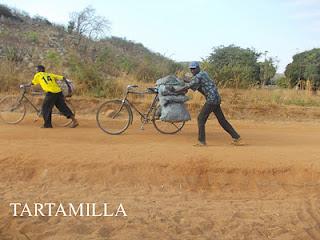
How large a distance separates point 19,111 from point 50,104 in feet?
4.55

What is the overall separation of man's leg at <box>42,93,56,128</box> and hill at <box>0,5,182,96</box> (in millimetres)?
3750

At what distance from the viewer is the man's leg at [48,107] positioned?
10273 millimetres

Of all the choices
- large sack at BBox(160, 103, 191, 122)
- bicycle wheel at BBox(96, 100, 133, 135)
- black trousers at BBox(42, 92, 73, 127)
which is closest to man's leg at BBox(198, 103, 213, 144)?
large sack at BBox(160, 103, 191, 122)

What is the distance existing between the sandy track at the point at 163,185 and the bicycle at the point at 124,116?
1.38 feet

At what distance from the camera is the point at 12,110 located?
11.3m

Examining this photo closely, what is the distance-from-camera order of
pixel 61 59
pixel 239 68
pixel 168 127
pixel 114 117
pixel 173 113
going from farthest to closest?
1. pixel 61 59
2. pixel 239 68
3. pixel 168 127
4. pixel 114 117
5. pixel 173 113

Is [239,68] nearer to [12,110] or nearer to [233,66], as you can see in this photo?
[233,66]

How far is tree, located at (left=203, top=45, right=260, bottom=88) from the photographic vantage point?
16344mm

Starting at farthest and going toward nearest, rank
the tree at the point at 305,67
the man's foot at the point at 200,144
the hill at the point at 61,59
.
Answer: the tree at the point at 305,67, the hill at the point at 61,59, the man's foot at the point at 200,144

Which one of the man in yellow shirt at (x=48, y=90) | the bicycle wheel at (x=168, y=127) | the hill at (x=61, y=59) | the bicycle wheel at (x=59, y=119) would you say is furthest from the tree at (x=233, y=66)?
the man in yellow shirt at (x=48, y=90)

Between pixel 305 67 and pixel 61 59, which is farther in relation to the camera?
pixel 305 67

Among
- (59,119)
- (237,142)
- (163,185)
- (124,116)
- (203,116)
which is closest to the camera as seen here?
(163,185)

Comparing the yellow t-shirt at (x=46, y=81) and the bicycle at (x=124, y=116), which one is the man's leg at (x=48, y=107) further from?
the bicycle at (x=124, y=116)

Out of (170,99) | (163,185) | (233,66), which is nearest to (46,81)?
(170,99)
